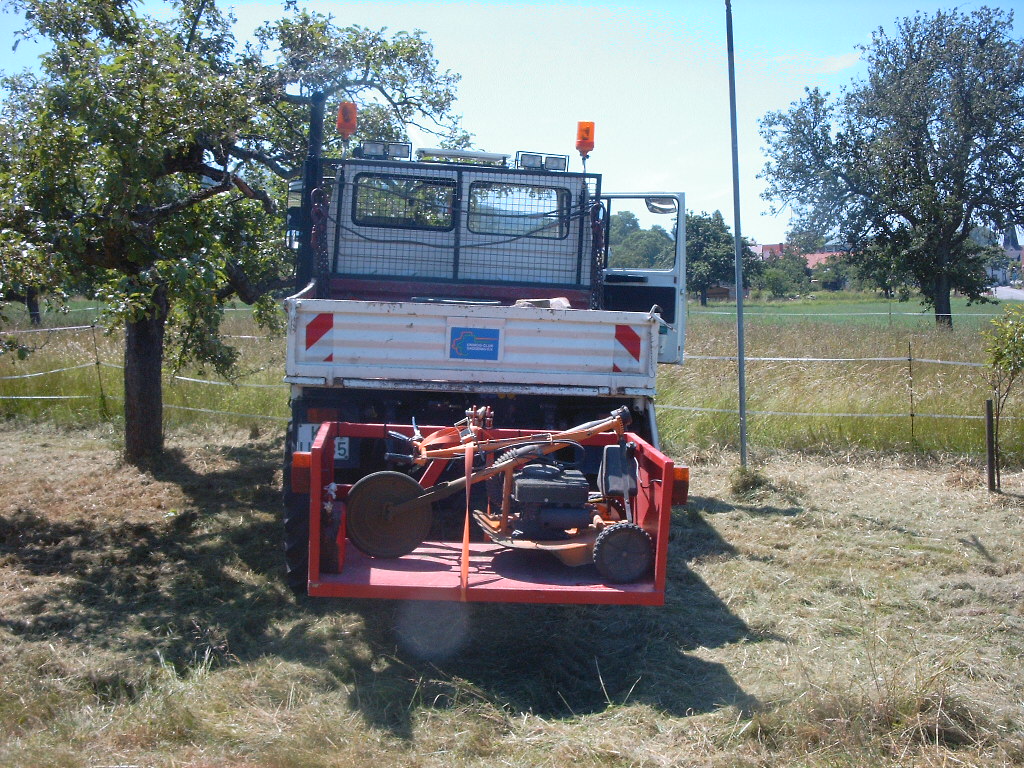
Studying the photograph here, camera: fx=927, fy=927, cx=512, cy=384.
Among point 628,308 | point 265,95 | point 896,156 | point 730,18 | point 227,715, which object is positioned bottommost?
point 227,715

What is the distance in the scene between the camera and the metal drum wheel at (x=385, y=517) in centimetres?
456

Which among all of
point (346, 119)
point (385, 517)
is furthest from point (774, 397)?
point (385, 517)

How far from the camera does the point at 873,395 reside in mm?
10984

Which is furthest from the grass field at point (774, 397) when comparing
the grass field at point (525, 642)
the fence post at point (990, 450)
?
the fence post at point (990, 450)

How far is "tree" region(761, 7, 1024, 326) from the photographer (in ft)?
76.6

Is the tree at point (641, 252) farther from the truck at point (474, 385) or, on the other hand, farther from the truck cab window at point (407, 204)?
the truck cab window at point (407, 204)

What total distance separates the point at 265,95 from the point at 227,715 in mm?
5831

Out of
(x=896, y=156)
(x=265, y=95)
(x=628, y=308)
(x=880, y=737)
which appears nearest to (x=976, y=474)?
(x=628, y=308)

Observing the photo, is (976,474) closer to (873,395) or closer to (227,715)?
(873,395)

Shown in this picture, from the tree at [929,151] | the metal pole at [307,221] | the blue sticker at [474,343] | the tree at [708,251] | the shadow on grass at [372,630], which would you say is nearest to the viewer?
the shadow on grass at [372,630]

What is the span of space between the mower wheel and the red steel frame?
0.05 metres

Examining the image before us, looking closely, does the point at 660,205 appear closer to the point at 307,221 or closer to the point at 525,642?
the point at 307,221

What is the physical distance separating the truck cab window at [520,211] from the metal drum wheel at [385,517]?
332cm

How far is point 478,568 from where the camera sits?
15.4 ft
